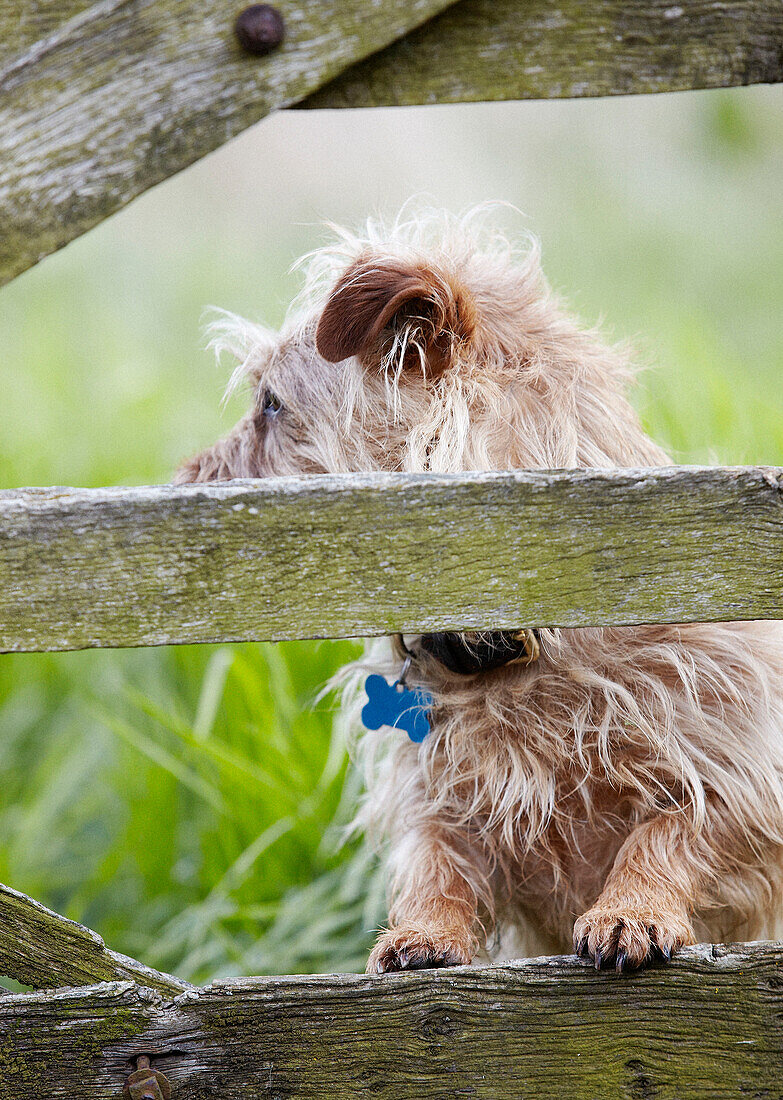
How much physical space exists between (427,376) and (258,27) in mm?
821

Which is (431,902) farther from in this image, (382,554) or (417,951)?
(382,554)

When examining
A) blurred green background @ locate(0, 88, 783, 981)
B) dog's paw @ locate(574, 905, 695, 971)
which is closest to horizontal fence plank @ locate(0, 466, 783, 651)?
dog's paw @ locate(574, 905, 695, 971)

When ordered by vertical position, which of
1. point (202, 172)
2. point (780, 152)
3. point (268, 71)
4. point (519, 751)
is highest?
point (202, 172)

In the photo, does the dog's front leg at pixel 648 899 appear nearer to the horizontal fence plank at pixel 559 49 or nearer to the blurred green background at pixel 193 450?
the blurred green background at pixel 193 450

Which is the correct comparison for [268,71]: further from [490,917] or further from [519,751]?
[490,917]

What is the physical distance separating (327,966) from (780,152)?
13.3 m

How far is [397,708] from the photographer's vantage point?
192 centimetres

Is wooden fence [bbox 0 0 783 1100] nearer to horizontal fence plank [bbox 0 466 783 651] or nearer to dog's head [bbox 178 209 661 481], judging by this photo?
horizontal fence plank [bbox 0 466 783 651]

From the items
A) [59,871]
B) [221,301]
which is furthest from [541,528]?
[221,301]

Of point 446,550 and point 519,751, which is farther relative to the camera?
point 519,751

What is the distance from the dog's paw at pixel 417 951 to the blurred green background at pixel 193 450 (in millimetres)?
1137

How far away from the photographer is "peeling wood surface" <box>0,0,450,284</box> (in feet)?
3.78

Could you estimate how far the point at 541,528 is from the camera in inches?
46.8

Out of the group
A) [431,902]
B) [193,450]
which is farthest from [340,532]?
[193,450]
